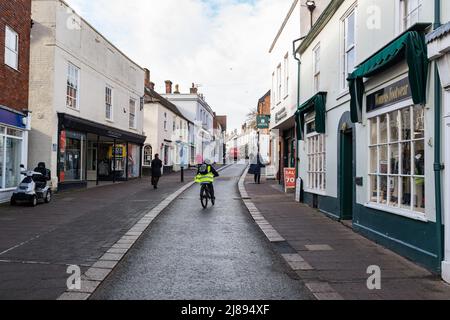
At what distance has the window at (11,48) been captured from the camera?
13651mm

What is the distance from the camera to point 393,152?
25.2 feet

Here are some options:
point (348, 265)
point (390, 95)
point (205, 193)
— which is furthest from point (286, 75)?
point (348, 265)

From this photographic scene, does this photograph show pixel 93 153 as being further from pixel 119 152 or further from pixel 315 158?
pixel 315 158

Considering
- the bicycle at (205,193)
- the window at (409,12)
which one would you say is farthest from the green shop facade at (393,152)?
the bicycle at (205,193)

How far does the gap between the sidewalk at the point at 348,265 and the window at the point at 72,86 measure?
12.1m

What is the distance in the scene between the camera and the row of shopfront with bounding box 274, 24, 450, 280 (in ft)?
20.1

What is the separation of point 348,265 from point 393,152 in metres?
2.46

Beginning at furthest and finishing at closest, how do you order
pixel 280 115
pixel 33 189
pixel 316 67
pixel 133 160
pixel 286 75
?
pixel 133 160 → pixel 280 115 → pixel 286 75 → pixel 316 67 → pixel 33 189

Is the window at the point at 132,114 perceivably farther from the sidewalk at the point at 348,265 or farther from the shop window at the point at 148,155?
the sidewalk at the point at 348,265

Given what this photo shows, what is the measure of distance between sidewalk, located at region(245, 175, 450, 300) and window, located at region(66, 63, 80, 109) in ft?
39.6

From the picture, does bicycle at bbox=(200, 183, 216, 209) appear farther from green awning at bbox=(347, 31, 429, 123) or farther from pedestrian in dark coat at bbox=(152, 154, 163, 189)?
pedestrian in dark coat at bbox=(152, 154, 163, 189)

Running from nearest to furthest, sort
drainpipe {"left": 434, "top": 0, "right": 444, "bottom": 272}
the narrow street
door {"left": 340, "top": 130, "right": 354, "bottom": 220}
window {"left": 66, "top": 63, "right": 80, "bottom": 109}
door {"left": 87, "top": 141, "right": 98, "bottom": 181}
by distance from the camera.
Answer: the narrow street, drainpipe {"left": 434, "top": 0, "right": 444, "bottom": 272}, door {"left": 340, "top": 130, "right": 354, "bottom": 220}, window {"left": 66, "top": 63, "right": 80, "bottom": 109}, door {"left": 87, "top": 141, "right": 98, "bottom": 181}

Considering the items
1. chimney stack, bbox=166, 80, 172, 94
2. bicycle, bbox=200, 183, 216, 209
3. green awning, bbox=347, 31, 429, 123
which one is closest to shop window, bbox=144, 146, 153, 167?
bicycle, bbox=200, 183, 216, 209
